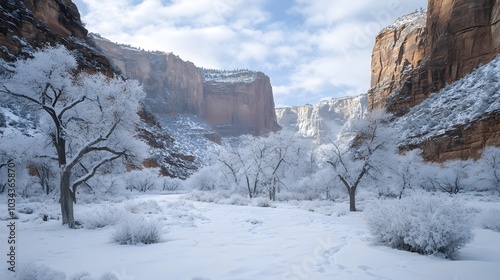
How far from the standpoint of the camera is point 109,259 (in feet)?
15.6

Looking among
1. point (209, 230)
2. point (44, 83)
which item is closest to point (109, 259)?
point (209, 230)

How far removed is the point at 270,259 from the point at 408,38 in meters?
92.8

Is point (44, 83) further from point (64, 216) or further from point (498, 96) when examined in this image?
point (498, 96)

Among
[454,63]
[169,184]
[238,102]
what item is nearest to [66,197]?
[169,184]

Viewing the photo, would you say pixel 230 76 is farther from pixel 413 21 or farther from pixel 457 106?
pixel 457 106

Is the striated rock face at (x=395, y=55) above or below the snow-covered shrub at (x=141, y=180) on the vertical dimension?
above

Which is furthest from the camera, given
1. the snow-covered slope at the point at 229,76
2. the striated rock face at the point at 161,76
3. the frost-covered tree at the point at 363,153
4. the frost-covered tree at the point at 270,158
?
the snow-covered slope at the point at 229,76

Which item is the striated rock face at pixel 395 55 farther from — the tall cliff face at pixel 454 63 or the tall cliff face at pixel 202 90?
the tall cliff face at pixel 202 90

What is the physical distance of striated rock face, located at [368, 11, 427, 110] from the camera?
243ft

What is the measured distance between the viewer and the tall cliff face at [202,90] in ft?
387

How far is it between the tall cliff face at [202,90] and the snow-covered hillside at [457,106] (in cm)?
9264

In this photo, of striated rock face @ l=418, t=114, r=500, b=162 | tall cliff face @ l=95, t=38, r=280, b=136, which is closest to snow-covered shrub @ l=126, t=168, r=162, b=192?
striated rock face @ l=418, t=114, r=500, b=162

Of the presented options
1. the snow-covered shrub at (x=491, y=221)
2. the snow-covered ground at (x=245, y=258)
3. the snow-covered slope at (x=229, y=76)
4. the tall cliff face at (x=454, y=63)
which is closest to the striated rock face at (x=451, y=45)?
the tall cliff face at (x=454, y=63)

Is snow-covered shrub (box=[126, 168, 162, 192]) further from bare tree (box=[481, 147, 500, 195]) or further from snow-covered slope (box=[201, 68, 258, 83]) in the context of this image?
snow-covered slope (box=[201, 68, 258, 83])
